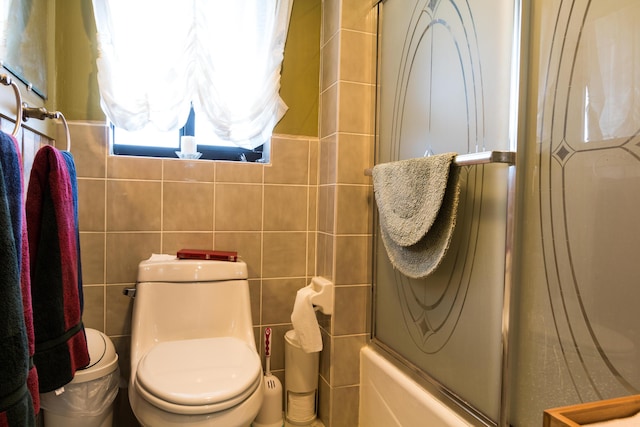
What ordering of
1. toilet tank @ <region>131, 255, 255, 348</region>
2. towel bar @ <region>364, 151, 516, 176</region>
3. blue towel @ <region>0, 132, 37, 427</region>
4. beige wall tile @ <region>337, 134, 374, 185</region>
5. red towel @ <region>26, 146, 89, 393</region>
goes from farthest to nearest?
beige wall tile @ <region>337, 134, 374, 185</region>, toilet tank @ <region>131, 255, 255, 348</region>, red towel @ <region>26, 146, 89, 393</region>, towel bar @ <region>364, 151, 516, 176</region>, blue towel @ <region>0, 132, 37, 427</region>

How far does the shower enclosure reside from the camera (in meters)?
0.77

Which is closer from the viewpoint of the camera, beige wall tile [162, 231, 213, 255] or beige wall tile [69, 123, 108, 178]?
beige wall tile [69, 123, 108, 178]

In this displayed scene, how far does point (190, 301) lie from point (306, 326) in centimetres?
47

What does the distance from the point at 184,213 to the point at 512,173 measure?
128 centimetres

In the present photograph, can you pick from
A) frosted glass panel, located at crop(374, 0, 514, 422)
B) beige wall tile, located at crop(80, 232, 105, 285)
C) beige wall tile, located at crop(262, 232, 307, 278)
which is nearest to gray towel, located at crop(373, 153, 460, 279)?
frosted glass panel, located at crop(374, 0, 514, 422)

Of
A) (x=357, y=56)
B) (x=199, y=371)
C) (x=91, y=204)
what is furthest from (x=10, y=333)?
(x=357, y=56)

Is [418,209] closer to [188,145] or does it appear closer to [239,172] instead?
[239,172]

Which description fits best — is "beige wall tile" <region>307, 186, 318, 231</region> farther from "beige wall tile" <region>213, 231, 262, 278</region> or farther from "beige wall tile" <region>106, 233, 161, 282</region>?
"beige wall tile" <region>106, 233, 161, 282</region>

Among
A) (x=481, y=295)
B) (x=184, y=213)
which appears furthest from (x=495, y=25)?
(x=184, y=213)

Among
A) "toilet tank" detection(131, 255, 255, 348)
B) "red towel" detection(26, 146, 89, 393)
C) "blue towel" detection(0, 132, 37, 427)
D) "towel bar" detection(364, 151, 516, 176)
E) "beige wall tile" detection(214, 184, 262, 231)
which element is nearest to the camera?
"blue towel" detection(0, 132, 37, 427)

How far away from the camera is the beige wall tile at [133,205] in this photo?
5.42ft

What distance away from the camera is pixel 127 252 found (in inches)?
66.1

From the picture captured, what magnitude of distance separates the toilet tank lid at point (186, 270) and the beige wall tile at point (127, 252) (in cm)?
5

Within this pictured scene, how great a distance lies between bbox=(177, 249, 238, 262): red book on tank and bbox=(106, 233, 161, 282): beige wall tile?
14 centimetres
